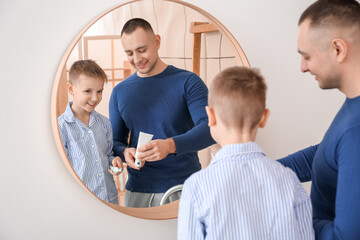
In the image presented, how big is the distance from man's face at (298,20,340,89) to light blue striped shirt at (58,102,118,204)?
704 mm

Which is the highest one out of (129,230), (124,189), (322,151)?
(322,151)

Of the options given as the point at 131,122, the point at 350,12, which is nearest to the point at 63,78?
the point at 131,122

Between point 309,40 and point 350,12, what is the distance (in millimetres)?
117

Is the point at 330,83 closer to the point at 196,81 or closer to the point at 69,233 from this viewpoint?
the point at 196,81

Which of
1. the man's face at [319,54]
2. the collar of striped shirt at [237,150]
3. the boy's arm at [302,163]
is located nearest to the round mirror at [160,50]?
the boy's arm at [302,163]

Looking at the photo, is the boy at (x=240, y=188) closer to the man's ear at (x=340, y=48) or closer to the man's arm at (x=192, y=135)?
the man's ear at (x=340, y=48)

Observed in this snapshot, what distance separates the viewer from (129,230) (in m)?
1.41

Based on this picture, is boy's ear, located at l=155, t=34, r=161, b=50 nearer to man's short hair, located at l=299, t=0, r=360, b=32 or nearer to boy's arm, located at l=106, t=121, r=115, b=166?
boy's arm, located at l=106, t=121, r=115, b=166

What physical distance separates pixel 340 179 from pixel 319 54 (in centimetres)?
33

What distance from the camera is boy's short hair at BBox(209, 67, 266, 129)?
84cm

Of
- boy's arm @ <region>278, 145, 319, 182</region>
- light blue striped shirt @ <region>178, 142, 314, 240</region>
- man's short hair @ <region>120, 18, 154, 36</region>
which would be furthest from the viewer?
man's short hair @ <region>120, 18, 154, 36</region>

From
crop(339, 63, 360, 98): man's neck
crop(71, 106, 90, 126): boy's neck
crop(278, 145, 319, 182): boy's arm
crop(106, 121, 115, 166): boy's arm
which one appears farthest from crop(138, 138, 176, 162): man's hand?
crop(339, 63, 360, 98): man's neck

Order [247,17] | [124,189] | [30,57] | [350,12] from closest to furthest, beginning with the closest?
[350,12] < [30,57] < [124,189] < [247,17]

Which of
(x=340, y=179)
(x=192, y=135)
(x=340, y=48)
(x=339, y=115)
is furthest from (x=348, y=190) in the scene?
(x=192, y=135)
